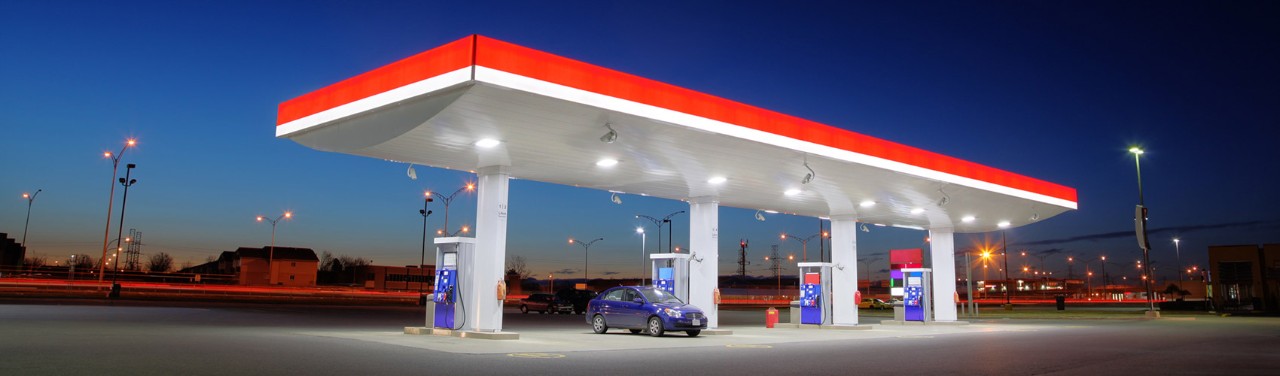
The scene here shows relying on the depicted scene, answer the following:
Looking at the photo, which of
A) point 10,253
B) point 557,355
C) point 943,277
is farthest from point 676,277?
point 10,253

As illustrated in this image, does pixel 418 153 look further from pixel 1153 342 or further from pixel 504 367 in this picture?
pixel 1153 342

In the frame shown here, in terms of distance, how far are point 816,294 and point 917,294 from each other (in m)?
5.86

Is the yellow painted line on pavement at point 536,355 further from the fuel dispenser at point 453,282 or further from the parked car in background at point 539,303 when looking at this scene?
the parked car in background at point 539,303

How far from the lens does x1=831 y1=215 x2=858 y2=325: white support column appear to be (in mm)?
26672

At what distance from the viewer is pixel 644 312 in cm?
1981

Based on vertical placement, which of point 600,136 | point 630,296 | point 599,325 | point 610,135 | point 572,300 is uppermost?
point 600,136

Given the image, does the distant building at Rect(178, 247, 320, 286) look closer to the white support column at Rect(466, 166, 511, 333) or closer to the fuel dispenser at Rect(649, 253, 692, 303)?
the fuel dispenser at Rect(649, 253, 692, 303)

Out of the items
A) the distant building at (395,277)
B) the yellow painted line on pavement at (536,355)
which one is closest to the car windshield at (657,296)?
the yellow painted line on pavement at (536,355)

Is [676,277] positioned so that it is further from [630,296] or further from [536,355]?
[536,355]

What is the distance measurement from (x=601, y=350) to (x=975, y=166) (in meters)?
12.7

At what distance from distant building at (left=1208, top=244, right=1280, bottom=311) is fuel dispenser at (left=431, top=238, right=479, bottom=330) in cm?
5305

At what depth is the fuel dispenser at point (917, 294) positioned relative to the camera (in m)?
30.0

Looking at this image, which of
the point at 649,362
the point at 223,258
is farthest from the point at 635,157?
the point at 223,258

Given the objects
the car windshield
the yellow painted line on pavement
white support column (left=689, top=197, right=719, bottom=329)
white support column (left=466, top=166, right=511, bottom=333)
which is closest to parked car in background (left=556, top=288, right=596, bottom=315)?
white support column (left=689, top=197, right=719, bottom=329)
